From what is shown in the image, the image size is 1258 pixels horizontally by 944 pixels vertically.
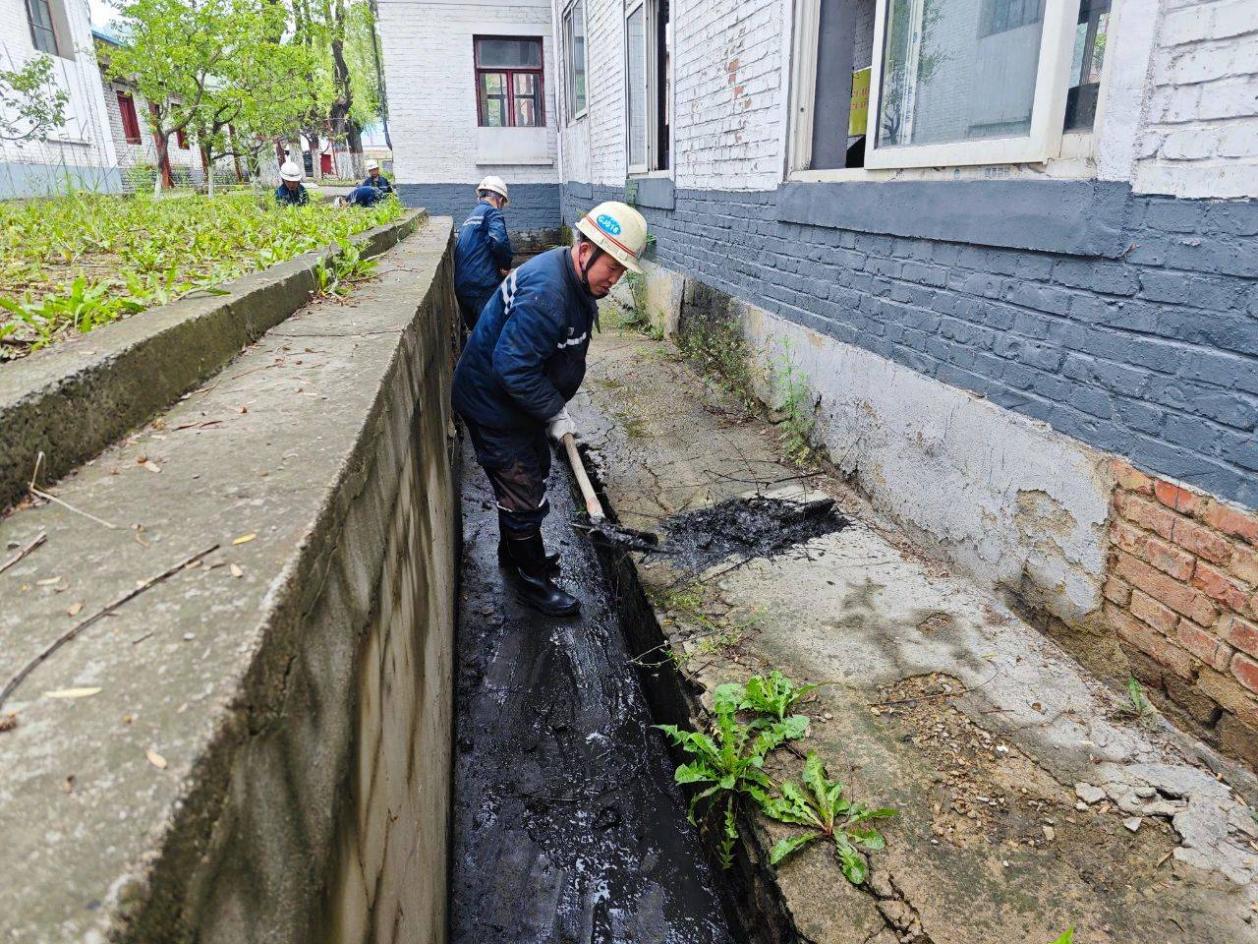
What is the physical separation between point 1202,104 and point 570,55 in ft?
41.9

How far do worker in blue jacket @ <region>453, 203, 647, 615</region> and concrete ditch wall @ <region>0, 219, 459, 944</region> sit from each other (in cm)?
133

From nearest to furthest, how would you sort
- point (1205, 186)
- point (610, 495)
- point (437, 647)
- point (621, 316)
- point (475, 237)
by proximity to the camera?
1. point (1205, 186)
2. point (437, 647)
3. point (610, 495)
4. point (475, 237)
5. point (621, 316)

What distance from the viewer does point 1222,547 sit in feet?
7.44

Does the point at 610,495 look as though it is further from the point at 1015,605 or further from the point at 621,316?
the point at 621,316

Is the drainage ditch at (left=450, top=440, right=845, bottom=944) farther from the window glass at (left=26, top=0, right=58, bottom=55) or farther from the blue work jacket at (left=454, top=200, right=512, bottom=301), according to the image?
the window glass at (left=26, top=0, right=58, bottom=55)

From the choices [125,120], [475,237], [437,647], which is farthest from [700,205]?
[125,120]

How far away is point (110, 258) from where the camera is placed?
3.86 meters

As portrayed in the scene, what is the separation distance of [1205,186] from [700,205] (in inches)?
181

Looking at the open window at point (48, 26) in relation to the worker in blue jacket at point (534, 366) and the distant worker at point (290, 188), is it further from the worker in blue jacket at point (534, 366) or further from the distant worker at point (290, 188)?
the worker in blue jacket at point (534, 366)

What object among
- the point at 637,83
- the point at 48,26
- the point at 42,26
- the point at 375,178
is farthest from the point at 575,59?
the point at 48,26

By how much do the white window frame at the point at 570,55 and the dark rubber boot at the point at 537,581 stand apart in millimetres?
9487

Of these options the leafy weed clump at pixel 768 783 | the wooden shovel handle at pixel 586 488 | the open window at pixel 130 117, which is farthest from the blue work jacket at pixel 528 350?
the open window at pixel 130 117

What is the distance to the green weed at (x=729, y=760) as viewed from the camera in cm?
232

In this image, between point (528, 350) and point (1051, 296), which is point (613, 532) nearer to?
point (528, 350)
